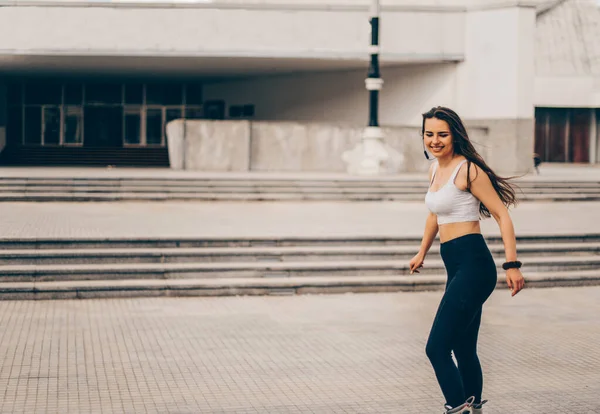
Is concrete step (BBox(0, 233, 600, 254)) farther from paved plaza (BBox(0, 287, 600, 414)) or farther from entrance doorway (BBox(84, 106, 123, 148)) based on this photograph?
entrance doorway (BBox(84, 106, 123, 148))

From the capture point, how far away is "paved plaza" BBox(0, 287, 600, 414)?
20.2ft

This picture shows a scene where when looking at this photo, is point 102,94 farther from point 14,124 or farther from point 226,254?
point 226,254

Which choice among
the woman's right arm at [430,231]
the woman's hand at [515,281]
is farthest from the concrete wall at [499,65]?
the woman's hand at [515,281]

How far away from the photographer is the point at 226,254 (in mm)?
11367

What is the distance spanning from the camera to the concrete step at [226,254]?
10953 millimetres

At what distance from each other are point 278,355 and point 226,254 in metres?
3.93

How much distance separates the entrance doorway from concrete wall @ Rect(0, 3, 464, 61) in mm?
13761

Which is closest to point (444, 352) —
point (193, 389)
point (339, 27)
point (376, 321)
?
point (193, 389)

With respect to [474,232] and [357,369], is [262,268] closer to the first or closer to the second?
[357,369]

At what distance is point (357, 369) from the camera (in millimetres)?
7070

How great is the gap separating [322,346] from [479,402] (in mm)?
2821

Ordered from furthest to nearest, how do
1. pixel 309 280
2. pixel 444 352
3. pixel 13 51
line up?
pixel 13 51 < pixel 309 280 < pixel 444 352

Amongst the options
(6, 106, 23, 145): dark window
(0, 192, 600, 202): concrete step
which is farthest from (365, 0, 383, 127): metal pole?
(6, 106, 23, 145): dark window

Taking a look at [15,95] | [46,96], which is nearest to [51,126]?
[46,96]
